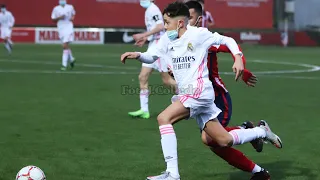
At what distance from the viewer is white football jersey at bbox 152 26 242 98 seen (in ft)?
23.4

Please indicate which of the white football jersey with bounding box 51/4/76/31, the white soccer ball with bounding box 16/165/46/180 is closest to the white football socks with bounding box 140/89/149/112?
the white soccer ball with bounding box 16/165/46/180

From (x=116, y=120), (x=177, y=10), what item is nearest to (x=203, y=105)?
(x=177, y=10)

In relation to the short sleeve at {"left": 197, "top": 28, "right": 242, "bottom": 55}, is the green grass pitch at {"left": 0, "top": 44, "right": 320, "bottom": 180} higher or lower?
lower

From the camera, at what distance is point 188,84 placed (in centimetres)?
714

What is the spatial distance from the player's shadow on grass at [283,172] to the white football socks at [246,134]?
0.56 metres

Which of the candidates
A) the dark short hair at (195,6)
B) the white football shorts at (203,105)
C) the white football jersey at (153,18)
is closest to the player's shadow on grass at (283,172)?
the white football shorts at (203,105)

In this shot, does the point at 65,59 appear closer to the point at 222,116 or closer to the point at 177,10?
the point at 222,116

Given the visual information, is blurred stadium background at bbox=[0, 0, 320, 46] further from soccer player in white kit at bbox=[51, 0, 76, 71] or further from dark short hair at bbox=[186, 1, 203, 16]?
dark short hair at bbox=[186, 1, 203, 16]

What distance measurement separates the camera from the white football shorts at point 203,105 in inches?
279

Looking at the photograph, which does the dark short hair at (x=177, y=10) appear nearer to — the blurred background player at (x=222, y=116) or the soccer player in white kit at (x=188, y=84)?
the soccer player in white kit at (x=188, y=84)

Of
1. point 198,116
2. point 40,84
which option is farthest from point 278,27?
point 198,116

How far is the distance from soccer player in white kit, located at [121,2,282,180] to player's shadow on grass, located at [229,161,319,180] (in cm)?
77

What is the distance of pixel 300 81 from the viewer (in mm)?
19969

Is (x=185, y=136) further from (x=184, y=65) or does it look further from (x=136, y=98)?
(x=136, y=98)
